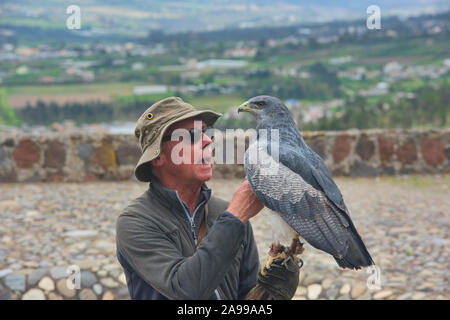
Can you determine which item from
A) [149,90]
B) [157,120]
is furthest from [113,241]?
[149,90]

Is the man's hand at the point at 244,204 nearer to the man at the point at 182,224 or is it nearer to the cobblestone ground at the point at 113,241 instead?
the man at the point at 182,224

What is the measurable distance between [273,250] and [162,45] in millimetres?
37479

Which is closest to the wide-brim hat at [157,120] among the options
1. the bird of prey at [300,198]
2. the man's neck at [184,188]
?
the man's neck at [184,188]

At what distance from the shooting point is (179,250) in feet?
8.43

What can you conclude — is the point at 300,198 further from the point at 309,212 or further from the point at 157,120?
the point at 157,120

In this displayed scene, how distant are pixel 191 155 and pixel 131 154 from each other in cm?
756

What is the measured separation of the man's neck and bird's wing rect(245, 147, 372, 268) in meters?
0.38

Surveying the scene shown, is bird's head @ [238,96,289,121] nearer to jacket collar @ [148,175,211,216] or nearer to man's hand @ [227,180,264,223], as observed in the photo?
man's hand @ [227,180,264,223]

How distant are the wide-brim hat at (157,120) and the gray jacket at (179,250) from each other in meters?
0.17

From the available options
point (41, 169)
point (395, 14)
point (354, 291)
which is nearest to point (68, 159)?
point (41, 169)

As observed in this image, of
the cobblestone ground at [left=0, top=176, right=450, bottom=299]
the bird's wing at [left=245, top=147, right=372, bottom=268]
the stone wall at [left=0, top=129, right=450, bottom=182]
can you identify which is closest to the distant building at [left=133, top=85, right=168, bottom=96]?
the stone wall at [left=0, top=129, right=450, bottom=182]

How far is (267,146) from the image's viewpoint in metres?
2.45

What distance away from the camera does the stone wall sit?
32.0 ft

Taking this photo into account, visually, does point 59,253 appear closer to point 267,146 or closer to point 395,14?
point 267,146
